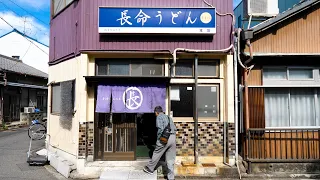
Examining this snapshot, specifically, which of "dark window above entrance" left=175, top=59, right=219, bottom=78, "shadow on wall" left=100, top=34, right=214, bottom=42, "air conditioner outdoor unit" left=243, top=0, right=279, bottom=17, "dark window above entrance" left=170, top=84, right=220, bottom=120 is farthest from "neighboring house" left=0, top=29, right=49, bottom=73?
"air conditioner outdoor unit" left=243, top=0, right=279, bottom=17

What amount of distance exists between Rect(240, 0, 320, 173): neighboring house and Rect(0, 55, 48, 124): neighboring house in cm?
1822

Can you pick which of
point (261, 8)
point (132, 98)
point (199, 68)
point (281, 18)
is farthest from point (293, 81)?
point (132, 98)

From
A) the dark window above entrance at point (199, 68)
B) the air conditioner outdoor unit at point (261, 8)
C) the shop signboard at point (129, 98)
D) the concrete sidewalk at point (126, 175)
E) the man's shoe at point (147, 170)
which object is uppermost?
the air conditioner outdoor unit at point (261, 8)

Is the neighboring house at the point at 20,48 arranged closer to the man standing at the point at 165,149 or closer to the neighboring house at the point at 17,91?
the neighboring house at the point at 17,91

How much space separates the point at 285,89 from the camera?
9047mm

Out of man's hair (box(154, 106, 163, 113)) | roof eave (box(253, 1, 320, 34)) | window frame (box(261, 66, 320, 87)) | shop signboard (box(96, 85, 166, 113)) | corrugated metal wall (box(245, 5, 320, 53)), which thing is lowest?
man's hair (box(154, 106, 163, 113))

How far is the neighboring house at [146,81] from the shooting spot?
8.68 meters

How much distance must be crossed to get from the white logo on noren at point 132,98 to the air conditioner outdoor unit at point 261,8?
4.86 m

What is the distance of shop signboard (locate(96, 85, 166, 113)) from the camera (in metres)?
8.65

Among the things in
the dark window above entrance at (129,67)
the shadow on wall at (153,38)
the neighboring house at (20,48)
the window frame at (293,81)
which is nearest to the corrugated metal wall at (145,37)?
the shadow on wall at (153,38)

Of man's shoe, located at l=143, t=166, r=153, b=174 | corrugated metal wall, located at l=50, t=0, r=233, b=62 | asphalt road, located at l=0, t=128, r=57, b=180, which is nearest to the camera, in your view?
man's shoe, located at l=143, t=166, r=153, b=174

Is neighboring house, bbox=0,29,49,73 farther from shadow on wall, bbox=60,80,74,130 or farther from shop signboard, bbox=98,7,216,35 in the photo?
shop signboard, bbox=98,7,216,35

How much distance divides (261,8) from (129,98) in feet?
18.7

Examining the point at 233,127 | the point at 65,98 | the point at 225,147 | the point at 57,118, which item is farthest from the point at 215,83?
the point at 57,118
